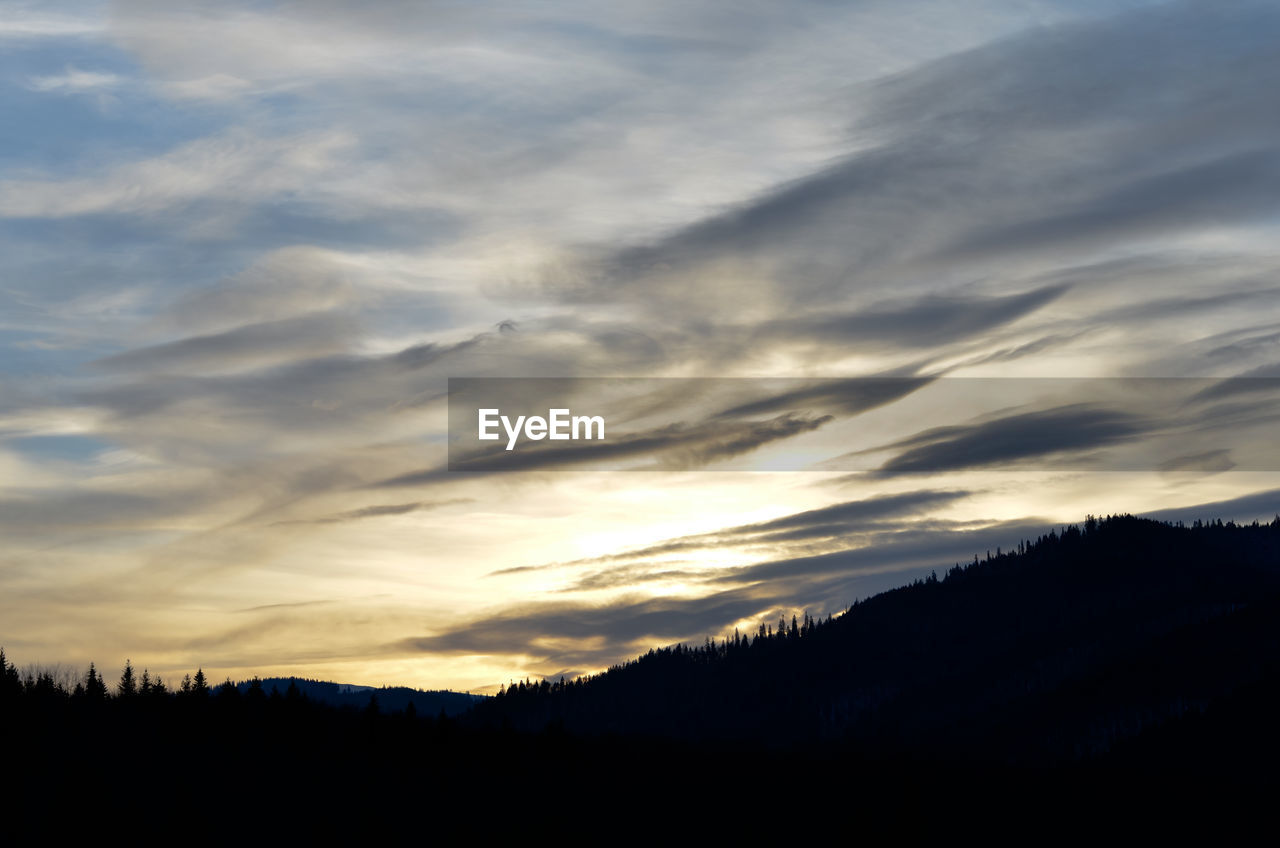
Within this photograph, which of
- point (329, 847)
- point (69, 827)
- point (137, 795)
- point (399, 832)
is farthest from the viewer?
point (399, 832)

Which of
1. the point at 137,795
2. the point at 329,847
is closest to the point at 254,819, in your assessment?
the point at 137,795

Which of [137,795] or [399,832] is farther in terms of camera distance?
[399,832]

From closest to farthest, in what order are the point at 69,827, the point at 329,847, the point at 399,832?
the point at 69,827 < the point at 329,847 < the point at 399,832

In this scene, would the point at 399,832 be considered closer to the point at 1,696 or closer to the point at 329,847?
the point at 329,847

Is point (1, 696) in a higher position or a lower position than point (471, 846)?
higher

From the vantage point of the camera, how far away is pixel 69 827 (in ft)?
486

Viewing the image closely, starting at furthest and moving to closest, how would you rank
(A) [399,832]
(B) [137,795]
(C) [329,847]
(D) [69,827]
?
(A) [399,832] → (B) [137,795] → (C) [329,847] → (D) [69,827]

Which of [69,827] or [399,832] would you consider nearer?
[69,827]

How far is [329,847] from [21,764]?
55884 mm

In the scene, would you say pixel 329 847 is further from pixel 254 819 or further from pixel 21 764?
pixel 21 764

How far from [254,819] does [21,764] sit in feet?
117

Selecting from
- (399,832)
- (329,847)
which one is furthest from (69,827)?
(399,832)

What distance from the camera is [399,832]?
638 ft

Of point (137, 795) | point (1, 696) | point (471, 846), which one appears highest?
point (1, 696)
